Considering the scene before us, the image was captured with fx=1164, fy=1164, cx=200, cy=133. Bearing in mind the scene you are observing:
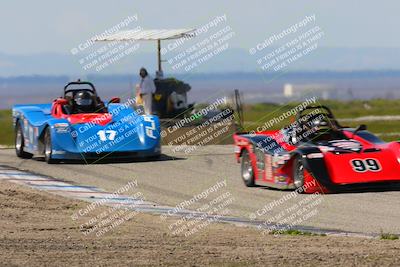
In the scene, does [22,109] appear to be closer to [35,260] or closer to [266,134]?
[266,134]

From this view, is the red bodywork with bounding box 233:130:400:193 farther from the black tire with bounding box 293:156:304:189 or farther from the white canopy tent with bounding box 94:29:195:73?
the white canopy tent with bounding box 94:29:195:73

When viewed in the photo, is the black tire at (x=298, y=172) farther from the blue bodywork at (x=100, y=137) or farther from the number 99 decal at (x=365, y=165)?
the blue bodywork at (x=100, y=137)

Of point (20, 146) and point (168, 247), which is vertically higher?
point (168, 247)

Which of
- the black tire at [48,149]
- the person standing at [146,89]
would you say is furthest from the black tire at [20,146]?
the person standing at [146,89]

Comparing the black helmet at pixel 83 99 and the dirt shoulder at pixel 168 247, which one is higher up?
the dirt shoulder at pixel 168 247

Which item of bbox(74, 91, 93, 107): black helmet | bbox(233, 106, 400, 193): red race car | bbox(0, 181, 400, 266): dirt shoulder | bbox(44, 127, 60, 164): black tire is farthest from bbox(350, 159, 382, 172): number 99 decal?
bbox(74, 91, 93, 107): black helmet

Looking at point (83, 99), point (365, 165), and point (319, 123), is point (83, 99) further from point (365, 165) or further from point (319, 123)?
point (365, 165)

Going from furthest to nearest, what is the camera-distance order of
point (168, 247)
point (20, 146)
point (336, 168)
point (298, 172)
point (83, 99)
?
point (20, 146) < point (83, 99) < point (298, 172) < point (336, 168) < point (168, 247)

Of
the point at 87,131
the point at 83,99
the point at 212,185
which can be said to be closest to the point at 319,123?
the point at 212,185

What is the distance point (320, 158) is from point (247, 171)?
2278mm

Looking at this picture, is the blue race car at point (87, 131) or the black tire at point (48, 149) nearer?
the blue race car at point (87, 131)

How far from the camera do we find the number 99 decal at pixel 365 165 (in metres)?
17.2

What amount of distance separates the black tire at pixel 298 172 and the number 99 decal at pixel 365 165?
759 mm

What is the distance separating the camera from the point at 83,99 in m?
25.1
